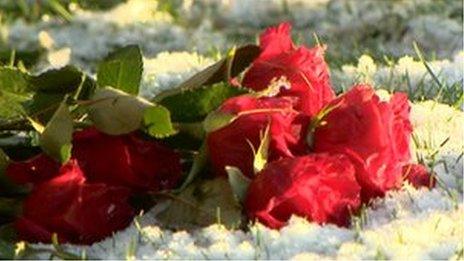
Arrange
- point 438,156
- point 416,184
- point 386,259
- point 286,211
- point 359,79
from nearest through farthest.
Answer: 1. point 386,259
2. point 286,211
3. point 416,184
4. point 438,156
5. point 359,79

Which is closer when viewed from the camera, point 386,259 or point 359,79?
point 386,259

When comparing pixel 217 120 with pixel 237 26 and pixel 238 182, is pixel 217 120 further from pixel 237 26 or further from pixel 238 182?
pixel 237 26

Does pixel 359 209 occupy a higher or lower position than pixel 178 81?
higher

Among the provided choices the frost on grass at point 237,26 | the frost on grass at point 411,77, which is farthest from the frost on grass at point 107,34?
the frost on grass at point 411,77

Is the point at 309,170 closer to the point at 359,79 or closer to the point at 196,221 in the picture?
the point at 196,221

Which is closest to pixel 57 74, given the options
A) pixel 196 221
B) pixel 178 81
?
pixel 196 221

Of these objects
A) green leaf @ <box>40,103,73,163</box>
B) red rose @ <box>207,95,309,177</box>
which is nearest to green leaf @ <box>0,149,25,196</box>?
green leaf @ <box>40,103,73,163</box>

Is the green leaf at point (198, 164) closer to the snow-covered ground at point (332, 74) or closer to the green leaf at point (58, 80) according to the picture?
the snow-covered ground at point (332, 74)

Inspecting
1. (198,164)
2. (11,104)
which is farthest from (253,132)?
(11,104)
